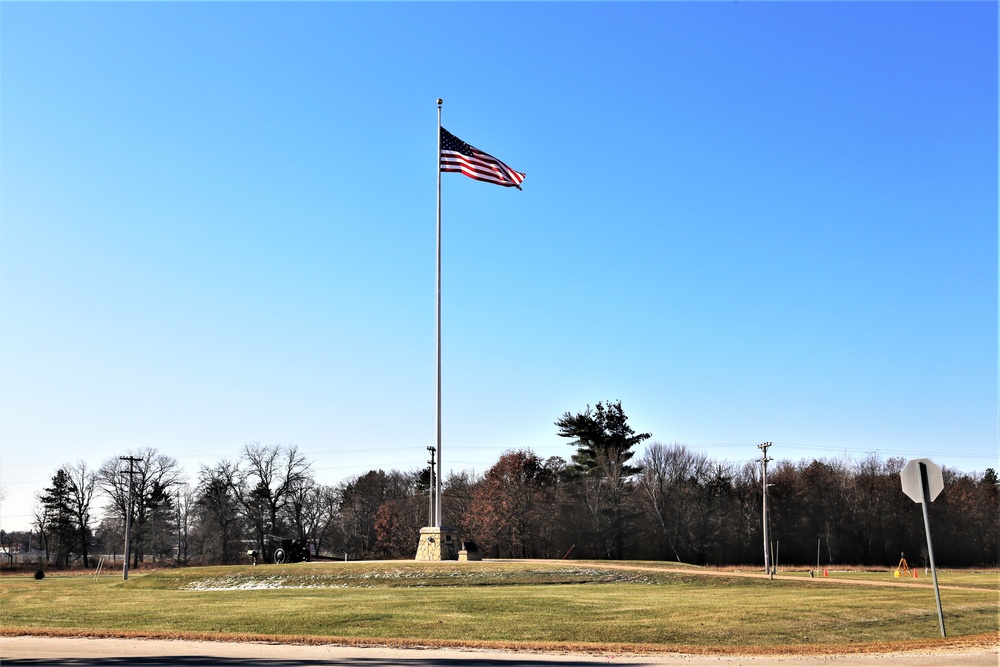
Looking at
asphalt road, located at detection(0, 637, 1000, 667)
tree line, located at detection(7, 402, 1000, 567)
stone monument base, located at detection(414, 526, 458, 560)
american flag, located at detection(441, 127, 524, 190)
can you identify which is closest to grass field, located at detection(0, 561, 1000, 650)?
asphalt road, located at detection(0, 637, 1000, 667)

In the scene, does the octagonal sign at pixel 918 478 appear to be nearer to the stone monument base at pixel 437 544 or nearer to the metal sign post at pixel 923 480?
the metal sign post at pixel 923 480

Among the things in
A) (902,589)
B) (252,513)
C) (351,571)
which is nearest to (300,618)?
(351,571)

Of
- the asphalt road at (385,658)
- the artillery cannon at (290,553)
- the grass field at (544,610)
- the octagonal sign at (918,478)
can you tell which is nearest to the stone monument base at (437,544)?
the grass field at (544,610)

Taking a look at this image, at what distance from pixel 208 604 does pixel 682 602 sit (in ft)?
44.1

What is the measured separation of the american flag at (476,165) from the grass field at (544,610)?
1671 centimetres

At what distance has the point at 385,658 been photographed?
45.7 feet

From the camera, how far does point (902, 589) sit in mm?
26172

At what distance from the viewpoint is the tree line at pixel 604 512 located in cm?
7662

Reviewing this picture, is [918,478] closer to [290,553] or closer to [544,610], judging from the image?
[544,610]

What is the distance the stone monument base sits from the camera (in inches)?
1484

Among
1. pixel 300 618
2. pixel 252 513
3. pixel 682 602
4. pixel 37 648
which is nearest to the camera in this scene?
pixel 37 648

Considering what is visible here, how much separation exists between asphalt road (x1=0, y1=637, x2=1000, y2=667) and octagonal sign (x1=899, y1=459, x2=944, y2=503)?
271 centimetres

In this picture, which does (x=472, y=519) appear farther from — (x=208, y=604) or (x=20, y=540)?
(x=20, y=540)

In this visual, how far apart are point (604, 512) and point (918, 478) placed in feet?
204
